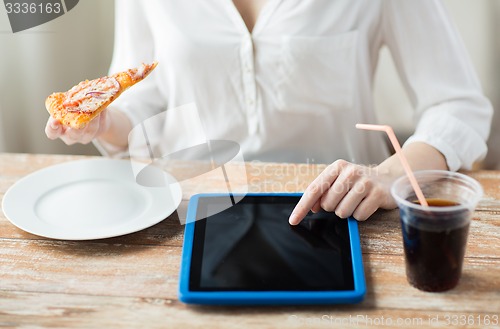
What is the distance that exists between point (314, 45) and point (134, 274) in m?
0.74

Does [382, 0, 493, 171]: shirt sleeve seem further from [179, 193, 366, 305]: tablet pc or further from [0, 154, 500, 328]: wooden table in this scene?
[179, 193, 366, 305]: tablet pc

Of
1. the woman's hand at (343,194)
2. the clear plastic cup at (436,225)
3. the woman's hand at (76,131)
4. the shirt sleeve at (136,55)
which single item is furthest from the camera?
the shirt sleeve at (136,55)

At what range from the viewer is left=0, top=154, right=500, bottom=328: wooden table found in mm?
784

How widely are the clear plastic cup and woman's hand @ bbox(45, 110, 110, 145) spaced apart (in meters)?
0.62

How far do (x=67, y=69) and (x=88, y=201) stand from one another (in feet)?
3.89

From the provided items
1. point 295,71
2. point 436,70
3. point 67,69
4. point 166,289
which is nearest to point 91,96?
point 166,289

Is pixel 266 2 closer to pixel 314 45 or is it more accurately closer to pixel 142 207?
pixel 314 45

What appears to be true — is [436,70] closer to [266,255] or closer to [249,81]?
[249,81]

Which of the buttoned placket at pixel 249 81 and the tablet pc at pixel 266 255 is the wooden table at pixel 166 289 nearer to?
the tablet pc at pixel 266 255

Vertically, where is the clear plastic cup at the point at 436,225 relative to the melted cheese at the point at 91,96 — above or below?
below

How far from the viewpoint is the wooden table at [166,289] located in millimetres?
784

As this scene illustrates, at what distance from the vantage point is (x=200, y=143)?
4.37 ft

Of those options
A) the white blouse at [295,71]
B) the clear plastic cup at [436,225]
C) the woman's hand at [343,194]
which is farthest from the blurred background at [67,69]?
the clear plastic cup at [436,225]

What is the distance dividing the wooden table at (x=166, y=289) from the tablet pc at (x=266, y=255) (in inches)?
0.9
